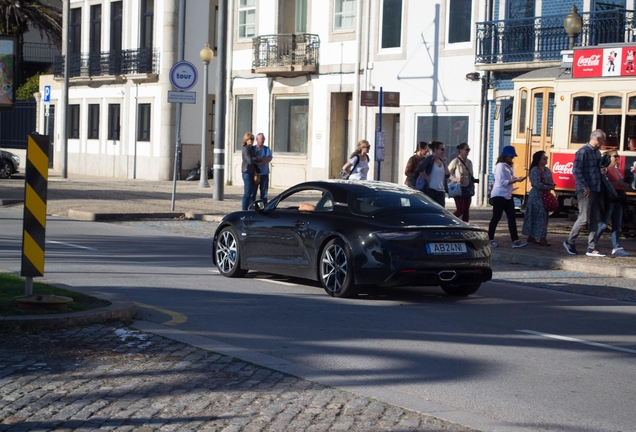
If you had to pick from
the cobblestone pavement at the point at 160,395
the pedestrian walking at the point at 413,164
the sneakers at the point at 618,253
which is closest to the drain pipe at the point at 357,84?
the pedestrian walking at the point at 413,164

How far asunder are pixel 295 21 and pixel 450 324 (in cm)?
2675

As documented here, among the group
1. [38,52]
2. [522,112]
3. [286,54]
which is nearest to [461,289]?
[522,112]

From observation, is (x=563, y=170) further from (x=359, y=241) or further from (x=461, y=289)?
(x=359, y=241)

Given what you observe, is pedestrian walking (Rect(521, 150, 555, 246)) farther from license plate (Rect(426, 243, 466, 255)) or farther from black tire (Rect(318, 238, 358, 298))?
black tire (Rect(318, 238, 358, 298))

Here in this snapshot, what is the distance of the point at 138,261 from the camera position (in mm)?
14625

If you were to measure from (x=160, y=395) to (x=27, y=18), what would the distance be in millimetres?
51860

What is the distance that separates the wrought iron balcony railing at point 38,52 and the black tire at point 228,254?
5228 centimetres

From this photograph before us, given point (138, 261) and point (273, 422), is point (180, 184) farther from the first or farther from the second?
point (273, 422)

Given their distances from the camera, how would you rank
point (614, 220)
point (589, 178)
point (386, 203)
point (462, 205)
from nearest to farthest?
1. point (386, 203)
2. point (589, 178)
3. point (614, 220)
4. point (462, 205)

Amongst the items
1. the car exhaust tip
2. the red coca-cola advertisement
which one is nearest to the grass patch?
the car exhaust tip

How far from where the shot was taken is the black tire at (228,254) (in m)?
13.1

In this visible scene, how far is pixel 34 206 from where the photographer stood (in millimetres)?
8945

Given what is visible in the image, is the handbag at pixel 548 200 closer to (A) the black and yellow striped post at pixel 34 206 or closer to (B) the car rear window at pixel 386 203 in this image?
(B) the car rear window at pixel 386 203

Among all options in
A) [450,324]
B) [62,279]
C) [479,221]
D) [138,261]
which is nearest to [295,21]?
[479,221]
